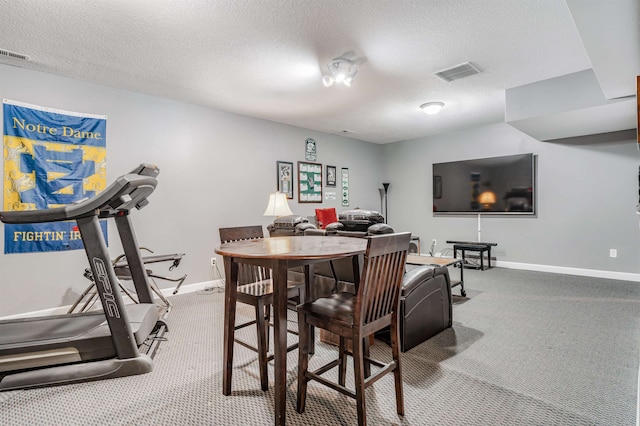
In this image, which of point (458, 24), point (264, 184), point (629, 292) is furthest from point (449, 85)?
point (629, 292)

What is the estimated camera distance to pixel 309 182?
595cm

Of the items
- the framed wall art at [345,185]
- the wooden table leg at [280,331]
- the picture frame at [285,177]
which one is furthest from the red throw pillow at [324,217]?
the wooden table leg at [280,331]

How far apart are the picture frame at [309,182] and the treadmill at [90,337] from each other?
433 centimetres

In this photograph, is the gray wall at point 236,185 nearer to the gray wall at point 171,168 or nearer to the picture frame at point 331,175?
the gray wall at point 171,168

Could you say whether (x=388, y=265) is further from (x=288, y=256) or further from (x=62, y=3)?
(x=62, y=3)

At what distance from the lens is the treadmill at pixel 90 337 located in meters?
1.21

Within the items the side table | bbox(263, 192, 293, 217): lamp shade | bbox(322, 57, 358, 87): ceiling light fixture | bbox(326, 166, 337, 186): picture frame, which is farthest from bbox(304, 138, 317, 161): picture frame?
the side table

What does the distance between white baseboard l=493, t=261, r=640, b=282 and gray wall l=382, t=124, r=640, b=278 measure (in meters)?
0.04

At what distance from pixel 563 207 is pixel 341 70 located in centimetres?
427

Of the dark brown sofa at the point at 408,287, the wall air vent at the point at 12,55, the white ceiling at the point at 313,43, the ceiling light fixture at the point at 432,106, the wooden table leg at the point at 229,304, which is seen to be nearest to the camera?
the wooden table leg at the point at 229,304

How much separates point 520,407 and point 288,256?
1526 millimetres

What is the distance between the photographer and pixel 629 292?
3.97 meters

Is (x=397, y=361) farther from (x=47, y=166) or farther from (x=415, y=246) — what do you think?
(x=415, y=246)

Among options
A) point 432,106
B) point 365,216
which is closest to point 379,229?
point 365,216
